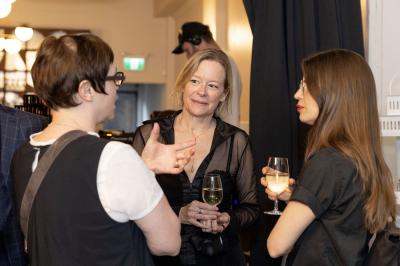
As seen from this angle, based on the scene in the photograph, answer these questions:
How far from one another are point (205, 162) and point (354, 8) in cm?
111

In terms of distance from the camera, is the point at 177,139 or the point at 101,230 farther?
the point at 177,139

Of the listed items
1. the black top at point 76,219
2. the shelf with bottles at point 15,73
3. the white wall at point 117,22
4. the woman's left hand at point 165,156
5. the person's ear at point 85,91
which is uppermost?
the white wall at point 117,22

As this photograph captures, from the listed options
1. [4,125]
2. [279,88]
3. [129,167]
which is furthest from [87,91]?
[279,88]

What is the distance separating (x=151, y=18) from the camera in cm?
977

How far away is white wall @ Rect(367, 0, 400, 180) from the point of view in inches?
107

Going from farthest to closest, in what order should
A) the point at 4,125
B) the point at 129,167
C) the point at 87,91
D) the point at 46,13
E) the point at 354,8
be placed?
1. the point at 46,13
2. the point at 354,8
3. the point at 4,125
4. the point at 87,91
5. the point at 129,167

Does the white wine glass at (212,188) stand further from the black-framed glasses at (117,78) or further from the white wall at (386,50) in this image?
the white wall at (386,50)

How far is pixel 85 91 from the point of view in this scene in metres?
1.49

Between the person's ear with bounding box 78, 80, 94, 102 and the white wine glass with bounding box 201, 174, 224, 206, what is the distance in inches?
29.8

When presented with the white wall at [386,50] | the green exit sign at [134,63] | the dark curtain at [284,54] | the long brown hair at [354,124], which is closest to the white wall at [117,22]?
the green exit sign at [134,63]

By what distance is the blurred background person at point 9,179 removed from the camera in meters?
2.00

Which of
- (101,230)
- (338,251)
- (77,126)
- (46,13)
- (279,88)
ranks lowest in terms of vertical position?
(338,251)

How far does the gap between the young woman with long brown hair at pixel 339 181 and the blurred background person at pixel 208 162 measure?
1.63 feet

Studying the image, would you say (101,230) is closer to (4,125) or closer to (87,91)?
(87,91)
